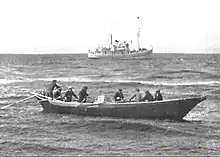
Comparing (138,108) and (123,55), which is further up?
(123,55)

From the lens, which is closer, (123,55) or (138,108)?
(138,108)

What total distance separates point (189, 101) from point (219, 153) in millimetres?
6568

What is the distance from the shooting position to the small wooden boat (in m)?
22.3

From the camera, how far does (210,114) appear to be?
→ 25797mm

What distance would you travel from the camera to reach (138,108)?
902 inches

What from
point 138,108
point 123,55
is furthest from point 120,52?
point 138,108

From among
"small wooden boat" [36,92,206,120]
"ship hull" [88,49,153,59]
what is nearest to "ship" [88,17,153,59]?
"ship hull" [88,49,153,59]

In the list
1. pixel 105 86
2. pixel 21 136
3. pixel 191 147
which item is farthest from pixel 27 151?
pixel 105 86

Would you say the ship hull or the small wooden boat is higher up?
the ship hull

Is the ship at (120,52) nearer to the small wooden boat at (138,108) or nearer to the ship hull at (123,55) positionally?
the ship hull at (123,55)

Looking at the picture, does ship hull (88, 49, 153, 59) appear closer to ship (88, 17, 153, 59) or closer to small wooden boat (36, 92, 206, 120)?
ship (88, 17, 153, 59)

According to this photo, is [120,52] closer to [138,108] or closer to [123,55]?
[123,55]

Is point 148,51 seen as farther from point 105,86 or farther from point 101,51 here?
point 105,86

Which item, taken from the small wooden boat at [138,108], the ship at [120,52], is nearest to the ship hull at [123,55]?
the ship at [120,52]
